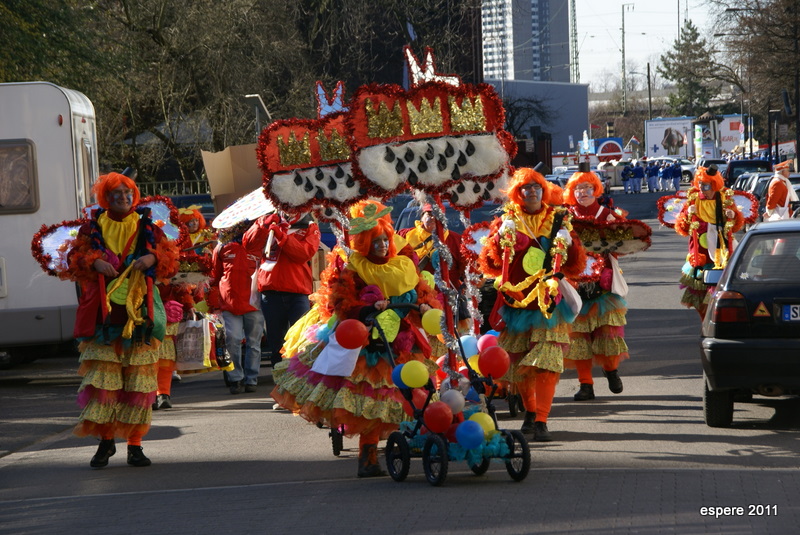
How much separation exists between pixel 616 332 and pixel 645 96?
19015 cm

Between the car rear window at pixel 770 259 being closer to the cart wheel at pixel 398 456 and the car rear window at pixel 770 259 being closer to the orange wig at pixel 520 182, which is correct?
the orange wig at pixel 520 182

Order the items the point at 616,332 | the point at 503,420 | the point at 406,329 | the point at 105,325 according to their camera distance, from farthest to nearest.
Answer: the point at 616,332 < the point at 503,420 < the point at 105,325 < the point at 406,329

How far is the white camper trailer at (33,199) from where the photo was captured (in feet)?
46.9

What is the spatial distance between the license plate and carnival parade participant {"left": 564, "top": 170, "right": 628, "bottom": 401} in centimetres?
238

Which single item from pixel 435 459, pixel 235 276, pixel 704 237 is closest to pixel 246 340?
pixel 235 276

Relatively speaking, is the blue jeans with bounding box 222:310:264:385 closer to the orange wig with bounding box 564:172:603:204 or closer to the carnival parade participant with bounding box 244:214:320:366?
the carnival parade participant with bounding box 244:214:320:366

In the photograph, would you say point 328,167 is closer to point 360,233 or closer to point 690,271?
point 360,233

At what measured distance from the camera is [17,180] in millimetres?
14422

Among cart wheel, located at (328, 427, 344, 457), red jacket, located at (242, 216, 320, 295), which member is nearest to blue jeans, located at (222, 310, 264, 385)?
red jacket, located at (242, 216, 320, 295)

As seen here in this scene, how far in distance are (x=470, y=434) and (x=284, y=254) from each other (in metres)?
5.16

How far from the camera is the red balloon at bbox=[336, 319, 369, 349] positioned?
7.60m

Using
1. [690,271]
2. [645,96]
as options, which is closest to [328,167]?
[690,271]

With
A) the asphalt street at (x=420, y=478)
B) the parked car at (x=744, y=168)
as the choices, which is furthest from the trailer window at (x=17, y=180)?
the parked car at (x=744, y=168)

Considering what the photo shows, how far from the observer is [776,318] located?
879 cm
